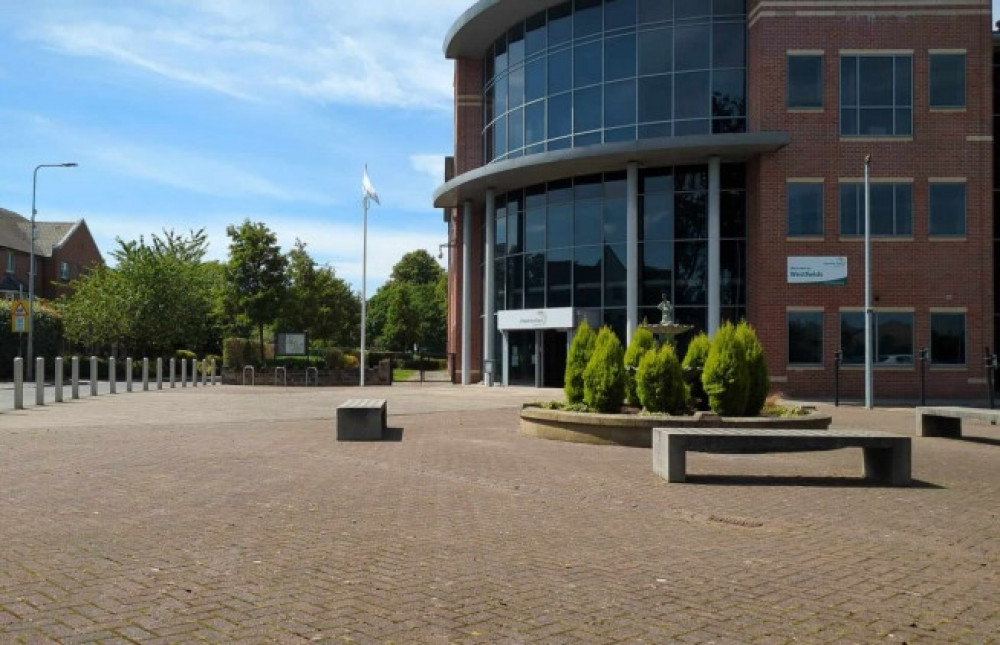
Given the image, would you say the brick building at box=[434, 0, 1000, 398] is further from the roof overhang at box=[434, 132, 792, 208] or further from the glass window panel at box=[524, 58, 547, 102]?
the glass window panel at box=[524, 58, 547, 102]

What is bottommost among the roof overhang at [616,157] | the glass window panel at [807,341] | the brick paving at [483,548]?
the brick paving at [483,548]

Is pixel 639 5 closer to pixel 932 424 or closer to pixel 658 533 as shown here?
pixel 932 424

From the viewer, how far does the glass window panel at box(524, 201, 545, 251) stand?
3353 cm

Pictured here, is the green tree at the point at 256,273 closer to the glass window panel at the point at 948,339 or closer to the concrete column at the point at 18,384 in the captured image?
the concrete column at the point at 18,384

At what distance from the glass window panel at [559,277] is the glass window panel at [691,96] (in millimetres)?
6204

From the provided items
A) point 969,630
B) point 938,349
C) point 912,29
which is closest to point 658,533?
point 969,630

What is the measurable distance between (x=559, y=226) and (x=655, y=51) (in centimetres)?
686

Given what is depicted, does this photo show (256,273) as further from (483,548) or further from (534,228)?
(483,548)

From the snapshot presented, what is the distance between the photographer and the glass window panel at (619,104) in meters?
30.5

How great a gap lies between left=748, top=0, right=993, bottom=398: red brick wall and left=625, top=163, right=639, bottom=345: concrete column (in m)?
4.04

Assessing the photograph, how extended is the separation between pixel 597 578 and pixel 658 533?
1578mm

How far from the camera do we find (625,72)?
101 feet

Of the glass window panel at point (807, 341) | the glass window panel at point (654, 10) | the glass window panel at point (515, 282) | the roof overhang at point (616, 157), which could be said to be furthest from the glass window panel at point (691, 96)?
the glass window panel at point (515, 282)

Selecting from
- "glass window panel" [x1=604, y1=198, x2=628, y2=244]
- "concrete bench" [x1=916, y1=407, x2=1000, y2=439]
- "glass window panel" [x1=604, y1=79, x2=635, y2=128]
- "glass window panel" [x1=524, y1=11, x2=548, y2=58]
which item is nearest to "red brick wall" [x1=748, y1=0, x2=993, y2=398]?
"glass window panel" [x1=604, y1=79, x2=635, y2=128]
